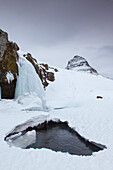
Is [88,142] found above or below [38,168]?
below

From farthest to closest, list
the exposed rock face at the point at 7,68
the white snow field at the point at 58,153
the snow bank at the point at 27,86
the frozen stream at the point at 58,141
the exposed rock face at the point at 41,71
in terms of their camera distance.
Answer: the exposed rock face at the point at 41,71 → the snow bank at the point at 27,86 → the exposed rock face at the point at 7,68 → the frozen stream at the point at 58,141 → the white snow field at the point at 58,153

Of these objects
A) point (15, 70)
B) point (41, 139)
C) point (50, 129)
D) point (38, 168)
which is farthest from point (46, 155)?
point (15, 70)

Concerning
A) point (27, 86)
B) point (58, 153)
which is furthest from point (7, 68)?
point (58, 153)

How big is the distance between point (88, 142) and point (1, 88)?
8.67 m

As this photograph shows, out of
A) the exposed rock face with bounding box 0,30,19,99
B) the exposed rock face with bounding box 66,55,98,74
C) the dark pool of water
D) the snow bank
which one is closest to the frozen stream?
the dark pool of water

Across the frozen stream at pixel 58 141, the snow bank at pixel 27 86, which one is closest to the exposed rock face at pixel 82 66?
the snow bank at pixel 27 86

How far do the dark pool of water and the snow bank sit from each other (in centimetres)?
319

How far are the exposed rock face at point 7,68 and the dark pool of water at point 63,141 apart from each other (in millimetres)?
5230

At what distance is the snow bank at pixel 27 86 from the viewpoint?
1081 cm

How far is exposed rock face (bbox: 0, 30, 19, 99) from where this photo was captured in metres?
10.1

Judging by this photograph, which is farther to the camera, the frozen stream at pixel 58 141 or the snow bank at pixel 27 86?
the snow bank at pixel 27 86

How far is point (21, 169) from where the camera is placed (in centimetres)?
339

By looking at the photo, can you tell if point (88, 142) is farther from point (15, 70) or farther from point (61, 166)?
point (15, 70)

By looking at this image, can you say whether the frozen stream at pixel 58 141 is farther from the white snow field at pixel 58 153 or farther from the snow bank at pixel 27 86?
the snow bank at pixel 27 86
